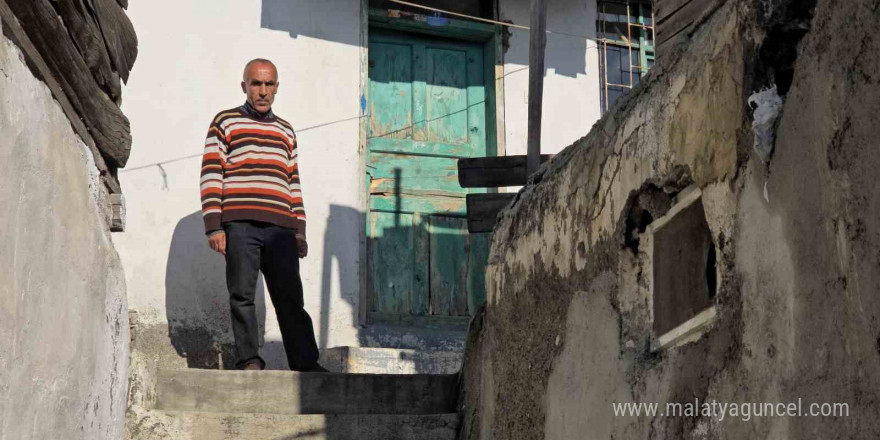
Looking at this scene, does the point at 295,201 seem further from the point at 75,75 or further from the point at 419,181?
the point at 75,75

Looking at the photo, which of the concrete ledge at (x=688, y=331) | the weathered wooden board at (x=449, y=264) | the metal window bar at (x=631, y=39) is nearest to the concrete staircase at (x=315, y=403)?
the concrete ledge at (x=688, y=331)

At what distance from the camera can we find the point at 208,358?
6.98m

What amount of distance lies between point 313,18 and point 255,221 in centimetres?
224

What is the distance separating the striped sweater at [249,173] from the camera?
591 cm

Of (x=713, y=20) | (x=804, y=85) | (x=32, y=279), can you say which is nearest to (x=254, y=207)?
(x=32, y=279)

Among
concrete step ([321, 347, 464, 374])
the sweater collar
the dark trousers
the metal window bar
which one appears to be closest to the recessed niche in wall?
the dark trousers

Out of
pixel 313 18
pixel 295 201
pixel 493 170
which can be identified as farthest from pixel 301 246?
pixel 313 18

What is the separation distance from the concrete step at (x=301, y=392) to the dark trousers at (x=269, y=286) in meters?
0.58

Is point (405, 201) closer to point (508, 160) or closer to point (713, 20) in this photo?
point (508, 160)

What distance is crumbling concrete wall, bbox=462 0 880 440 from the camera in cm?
199

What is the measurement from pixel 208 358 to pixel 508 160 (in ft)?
7.74

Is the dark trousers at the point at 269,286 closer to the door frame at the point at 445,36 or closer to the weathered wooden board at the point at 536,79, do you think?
the weathered wooden board at the point at 536,79

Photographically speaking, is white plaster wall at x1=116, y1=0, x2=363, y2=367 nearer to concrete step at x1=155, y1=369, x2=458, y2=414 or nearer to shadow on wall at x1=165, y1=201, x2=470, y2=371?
shadow on wall at x1=165, y1=201, x2=470, y2=371

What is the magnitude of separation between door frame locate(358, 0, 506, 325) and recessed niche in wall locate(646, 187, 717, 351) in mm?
4604
